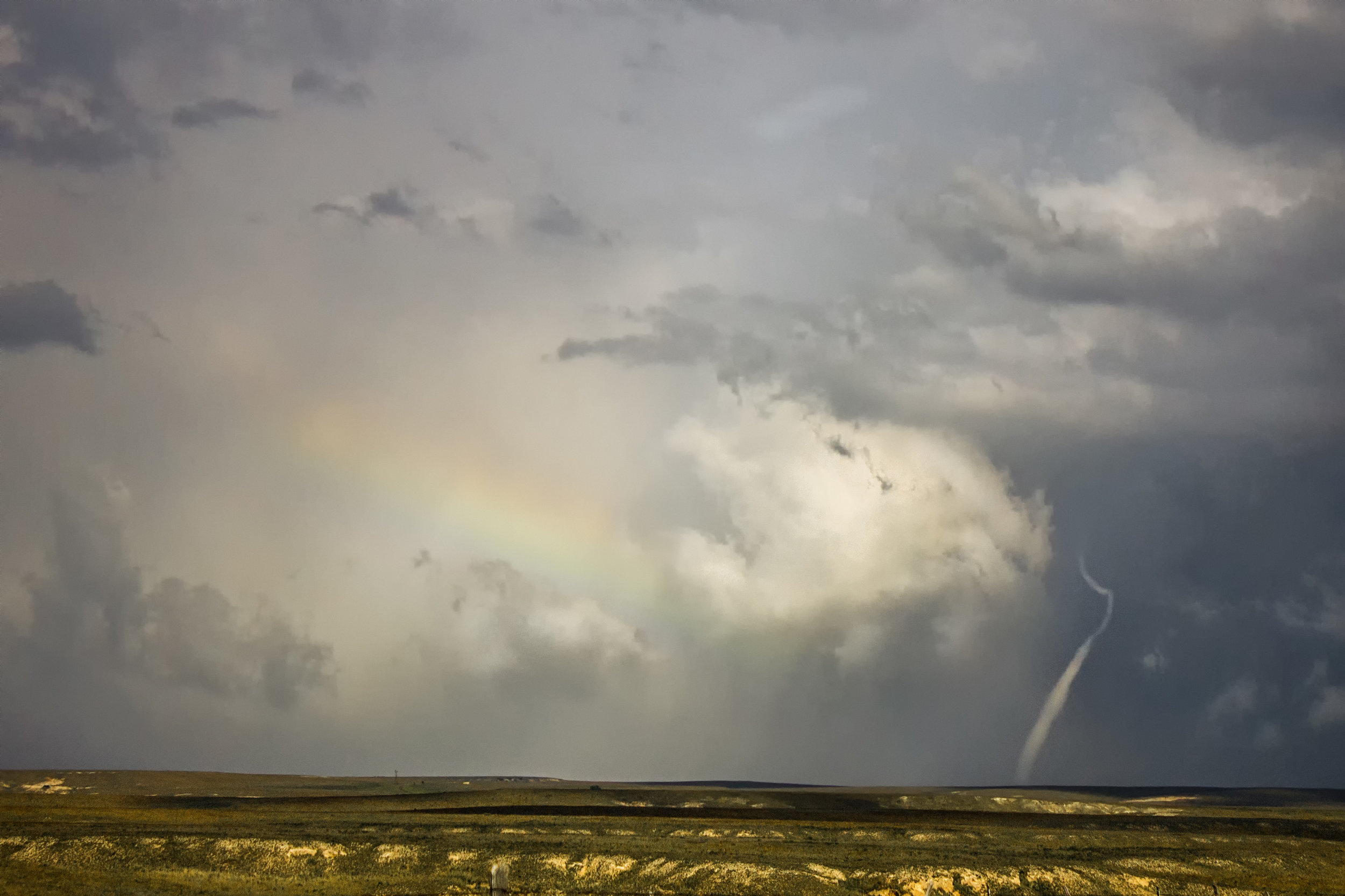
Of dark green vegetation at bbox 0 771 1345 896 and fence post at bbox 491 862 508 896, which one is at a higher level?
fence post at bbox 491 862 508 896

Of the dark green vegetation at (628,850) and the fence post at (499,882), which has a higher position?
the fence post at (499,882)

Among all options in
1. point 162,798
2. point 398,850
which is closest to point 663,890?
point 398,850

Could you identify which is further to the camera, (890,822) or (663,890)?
(890,822)

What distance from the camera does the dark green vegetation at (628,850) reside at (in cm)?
6738

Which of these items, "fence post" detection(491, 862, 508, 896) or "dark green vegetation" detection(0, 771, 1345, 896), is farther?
"dark green vegetation" detection(0, 771, 1345, 896)

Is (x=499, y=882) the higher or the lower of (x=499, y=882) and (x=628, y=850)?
the higher

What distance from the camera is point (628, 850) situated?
77438mm

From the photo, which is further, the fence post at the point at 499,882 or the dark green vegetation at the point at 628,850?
the dark green vegetation at the point at 628,850

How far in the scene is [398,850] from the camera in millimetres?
74438

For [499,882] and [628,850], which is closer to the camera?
[499,882]

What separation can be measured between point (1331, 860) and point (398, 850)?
73.6 metres

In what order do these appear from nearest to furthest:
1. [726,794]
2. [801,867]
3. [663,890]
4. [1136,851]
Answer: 1. [663,890]
2. [801,867]
3. [1136,851]
4. [726,794]

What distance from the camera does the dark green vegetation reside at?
67.4 m

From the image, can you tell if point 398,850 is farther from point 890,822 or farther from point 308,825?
point 890,822
